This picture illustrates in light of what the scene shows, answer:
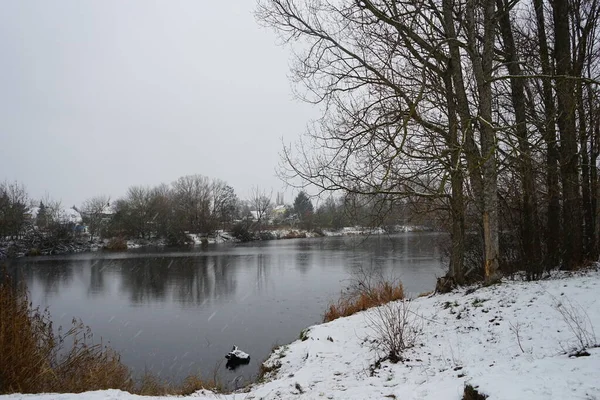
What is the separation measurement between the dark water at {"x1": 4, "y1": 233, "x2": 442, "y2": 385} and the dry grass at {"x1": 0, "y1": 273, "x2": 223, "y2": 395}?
2.06 m

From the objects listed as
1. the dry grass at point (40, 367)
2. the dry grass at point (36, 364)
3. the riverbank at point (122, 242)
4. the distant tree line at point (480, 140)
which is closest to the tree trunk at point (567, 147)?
the distant tree line at point (480, 140)

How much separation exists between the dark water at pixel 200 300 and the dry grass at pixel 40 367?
2.06 metres

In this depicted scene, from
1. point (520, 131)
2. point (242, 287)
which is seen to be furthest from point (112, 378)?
point (242, 287)

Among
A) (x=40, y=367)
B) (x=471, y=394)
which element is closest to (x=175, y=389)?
(x=40, y=367)

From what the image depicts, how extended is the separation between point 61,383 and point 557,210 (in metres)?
9.92

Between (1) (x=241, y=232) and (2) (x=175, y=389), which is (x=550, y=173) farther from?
(1) (x=241, y=232)

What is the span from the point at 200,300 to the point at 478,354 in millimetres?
14799

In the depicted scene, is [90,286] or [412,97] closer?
[412,97]

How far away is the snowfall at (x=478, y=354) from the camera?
3.01m

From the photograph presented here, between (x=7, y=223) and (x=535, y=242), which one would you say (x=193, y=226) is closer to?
(x=7, y=223)

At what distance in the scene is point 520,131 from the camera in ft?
25.3

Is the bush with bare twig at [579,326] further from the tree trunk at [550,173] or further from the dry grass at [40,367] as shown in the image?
the dry grass at [40,367]

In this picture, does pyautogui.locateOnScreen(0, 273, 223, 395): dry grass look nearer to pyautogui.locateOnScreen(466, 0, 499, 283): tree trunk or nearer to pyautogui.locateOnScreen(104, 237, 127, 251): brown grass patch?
pyautogui.locateOnScreen(466, 0, 499, 283): tree trunk

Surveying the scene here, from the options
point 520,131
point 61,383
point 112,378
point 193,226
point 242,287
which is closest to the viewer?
point 61,383
